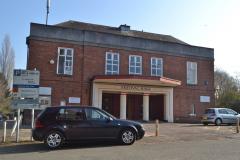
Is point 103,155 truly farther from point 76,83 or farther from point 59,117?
point 76,83

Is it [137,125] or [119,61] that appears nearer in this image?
[137,125]

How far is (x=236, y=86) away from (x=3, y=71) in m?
38.9

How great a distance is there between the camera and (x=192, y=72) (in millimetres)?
35688

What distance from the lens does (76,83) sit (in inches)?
1164

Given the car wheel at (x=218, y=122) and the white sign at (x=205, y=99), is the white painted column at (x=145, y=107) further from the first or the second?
the white sign at (x=205, y=99)

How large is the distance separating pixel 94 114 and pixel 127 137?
1733mm

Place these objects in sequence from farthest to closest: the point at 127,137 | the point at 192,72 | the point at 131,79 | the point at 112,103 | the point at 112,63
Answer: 1. the point at 192,72
2. the point at 112,103
3. the point at 112,63
4. the point at 131,79
5. the point at 127,137

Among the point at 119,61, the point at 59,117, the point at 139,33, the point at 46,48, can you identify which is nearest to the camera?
the point at 59,117

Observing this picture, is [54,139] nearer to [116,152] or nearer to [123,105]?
[116,152]

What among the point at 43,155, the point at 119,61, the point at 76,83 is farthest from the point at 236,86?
the point at 43,155

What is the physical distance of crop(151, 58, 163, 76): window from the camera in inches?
1304

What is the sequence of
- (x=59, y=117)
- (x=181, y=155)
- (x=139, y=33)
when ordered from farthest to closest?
(x=139, y=33) → (x=59, y=117) → (x=181, y=155)

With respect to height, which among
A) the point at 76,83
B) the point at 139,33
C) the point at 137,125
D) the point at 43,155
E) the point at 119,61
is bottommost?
the point at 43,155

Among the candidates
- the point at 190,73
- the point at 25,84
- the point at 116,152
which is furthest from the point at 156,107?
the point at 116,152
